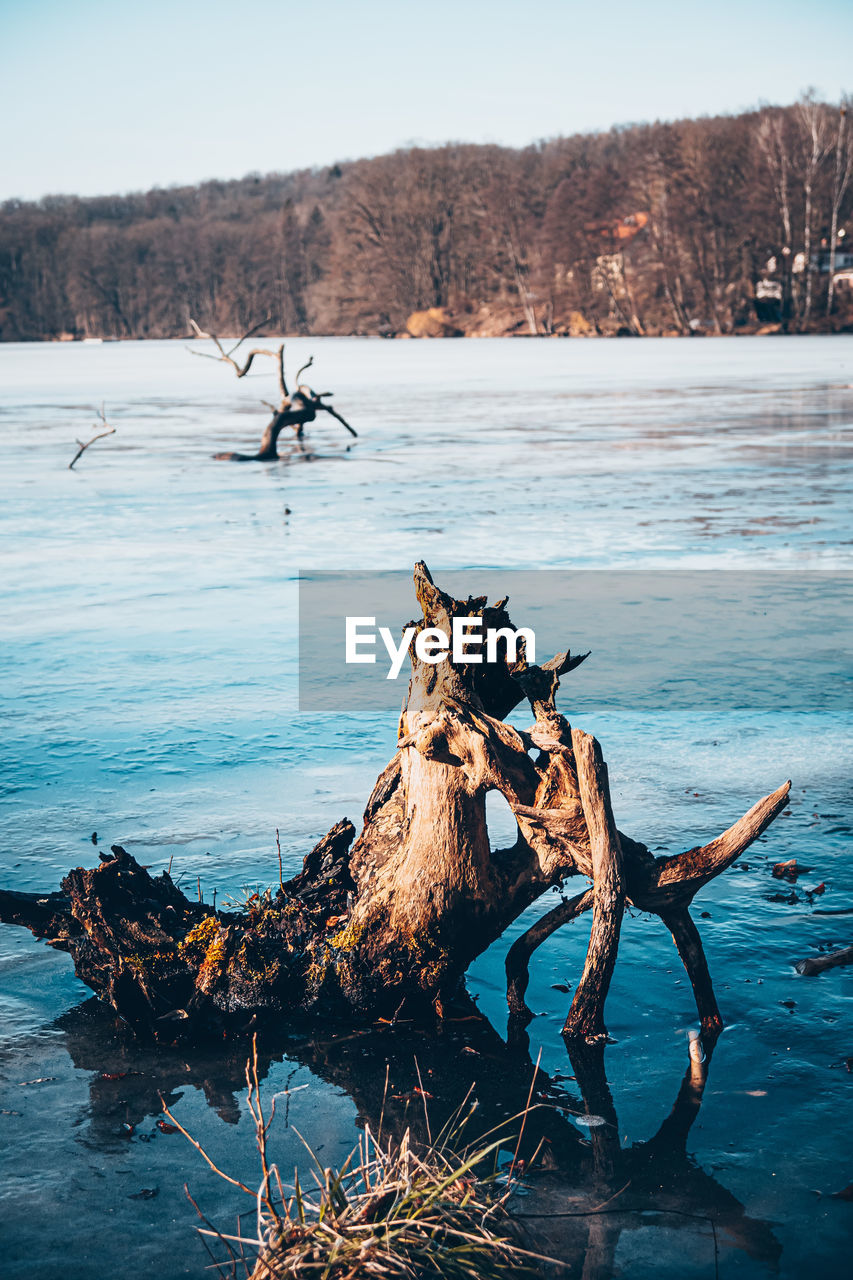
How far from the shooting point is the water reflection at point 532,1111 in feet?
11.9

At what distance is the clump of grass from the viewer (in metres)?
3.08

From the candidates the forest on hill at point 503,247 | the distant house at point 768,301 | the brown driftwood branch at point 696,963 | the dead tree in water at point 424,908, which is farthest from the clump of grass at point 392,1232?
the distant house at point 768,301

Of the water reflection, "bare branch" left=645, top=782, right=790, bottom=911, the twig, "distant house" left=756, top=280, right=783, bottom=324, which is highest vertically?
"distant house" left=756, top=280, right=783, bottom=324

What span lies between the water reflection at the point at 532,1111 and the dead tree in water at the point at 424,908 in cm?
14

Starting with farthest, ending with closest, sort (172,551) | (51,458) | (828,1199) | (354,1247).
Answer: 1. (51,458)
2. (172,551)
3. (828,1199)
4. (354,1247)

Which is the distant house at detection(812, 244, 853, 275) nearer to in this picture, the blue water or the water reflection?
the blue water

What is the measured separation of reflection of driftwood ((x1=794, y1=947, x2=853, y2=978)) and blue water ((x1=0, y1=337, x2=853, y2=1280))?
51 millimetres

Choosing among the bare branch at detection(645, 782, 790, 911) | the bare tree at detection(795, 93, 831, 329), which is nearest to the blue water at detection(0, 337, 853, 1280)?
the bare branch at detection(645, 782, 790, 911)

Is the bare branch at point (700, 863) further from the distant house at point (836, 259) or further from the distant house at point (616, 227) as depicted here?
the distant house at point (616, 227)

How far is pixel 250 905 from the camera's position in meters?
5.03

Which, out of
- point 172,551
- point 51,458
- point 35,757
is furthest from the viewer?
point 51,458

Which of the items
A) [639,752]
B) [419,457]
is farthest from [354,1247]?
[419,457]

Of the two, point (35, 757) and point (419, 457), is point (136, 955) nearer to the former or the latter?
point (35, 757)

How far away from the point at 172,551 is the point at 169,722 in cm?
651
